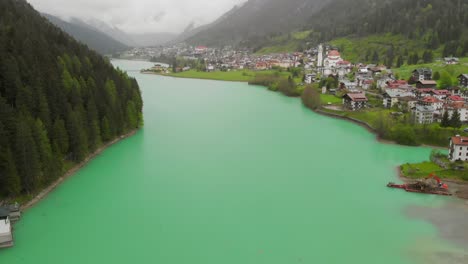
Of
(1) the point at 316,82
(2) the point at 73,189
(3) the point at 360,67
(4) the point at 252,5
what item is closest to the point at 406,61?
(3) the point at 360,67

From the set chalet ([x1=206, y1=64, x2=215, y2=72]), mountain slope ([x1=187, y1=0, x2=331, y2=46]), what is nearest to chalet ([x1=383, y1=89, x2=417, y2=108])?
chalet ([x1=206, y1=64, x2=215, y2=72])

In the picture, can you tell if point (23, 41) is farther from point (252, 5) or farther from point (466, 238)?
point (252, 5)

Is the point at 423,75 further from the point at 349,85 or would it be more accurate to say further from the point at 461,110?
the point at 461,110

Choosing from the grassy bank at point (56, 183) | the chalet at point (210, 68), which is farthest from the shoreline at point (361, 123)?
the chalet at point (210, 68)

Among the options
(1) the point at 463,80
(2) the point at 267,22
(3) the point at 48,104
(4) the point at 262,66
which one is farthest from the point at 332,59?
(2) the point at 267,22

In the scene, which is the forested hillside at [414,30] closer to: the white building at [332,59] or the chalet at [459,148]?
the white building at [332,59]
